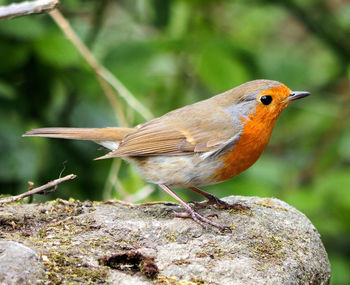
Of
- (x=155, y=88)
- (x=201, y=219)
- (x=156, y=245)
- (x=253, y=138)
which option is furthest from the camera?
(x=155, y=88)

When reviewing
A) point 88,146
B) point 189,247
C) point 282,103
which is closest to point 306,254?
point 189,247

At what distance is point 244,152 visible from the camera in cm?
404

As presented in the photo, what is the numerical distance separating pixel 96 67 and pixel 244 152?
5.62 ft

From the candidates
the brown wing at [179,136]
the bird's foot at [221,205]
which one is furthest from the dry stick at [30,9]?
the bird's foot at [221,205]

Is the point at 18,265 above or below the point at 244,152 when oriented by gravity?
below

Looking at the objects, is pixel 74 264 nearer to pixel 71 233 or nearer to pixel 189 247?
pixel 71 233

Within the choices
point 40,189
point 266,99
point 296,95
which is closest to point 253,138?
point 266,99

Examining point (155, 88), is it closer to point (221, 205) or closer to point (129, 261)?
point (221, 205)

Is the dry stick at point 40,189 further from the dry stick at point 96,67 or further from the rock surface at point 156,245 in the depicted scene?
the dry stick at point 96,67

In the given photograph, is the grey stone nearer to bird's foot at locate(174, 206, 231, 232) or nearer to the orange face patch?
bird's foot at locate(174, 206, 231, 232)

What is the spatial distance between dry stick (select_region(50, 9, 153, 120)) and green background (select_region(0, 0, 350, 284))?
172mm

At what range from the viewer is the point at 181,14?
6879 millimetres

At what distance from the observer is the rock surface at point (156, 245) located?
2732 mm

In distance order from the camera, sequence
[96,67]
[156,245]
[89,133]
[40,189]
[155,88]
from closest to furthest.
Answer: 1. [156,245]
2. [40,189]
3. [89,133]
4. [96,67]
5. [155,88]
